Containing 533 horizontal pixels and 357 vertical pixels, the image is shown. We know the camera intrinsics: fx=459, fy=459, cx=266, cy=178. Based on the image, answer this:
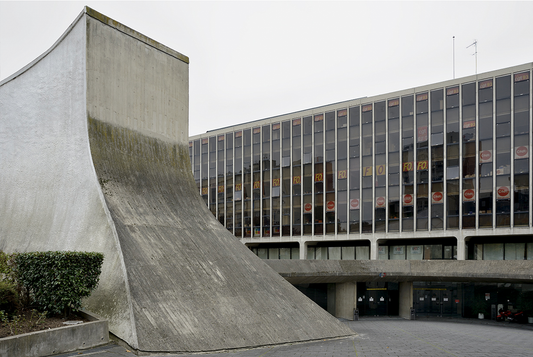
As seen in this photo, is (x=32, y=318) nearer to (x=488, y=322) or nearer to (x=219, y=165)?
(x=488, y=322)

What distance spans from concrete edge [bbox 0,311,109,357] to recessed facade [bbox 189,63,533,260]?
30.6 m

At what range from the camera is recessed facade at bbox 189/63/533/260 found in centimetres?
3472

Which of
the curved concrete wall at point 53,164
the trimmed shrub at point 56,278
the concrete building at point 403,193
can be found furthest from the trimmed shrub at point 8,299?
the concrete building at point 403,193

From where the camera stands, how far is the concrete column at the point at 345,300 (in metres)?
31.5

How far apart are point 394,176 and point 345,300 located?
12659mm

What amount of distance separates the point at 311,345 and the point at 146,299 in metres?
5.43

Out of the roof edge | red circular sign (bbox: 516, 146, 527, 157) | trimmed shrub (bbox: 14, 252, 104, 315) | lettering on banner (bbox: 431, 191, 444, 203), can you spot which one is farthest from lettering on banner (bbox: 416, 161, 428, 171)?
trimmed shrub (bbox: 14, 252, 104, 315)

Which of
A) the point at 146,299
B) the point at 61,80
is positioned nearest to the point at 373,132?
the point at 61,80

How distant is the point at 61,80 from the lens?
653 inches

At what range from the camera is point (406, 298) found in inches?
1331

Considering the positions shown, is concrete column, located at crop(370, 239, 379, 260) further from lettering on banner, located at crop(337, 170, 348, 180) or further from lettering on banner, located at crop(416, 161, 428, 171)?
lettering on banner, located at crop(416, 161, 428, 171)

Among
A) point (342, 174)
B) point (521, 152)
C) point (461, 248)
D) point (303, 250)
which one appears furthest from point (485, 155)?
point (303, 250)

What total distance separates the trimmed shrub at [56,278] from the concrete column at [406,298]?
1073 inches

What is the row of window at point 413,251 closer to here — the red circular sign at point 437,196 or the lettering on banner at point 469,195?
the lettering on banner at point 469,195
